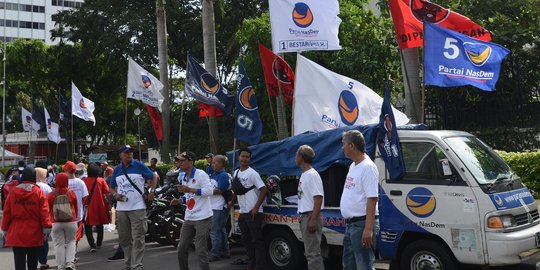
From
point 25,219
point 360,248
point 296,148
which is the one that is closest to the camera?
point 360,248

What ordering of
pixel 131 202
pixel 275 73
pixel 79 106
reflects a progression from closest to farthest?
1. pixel 131 202
2. pixel 275 73
3. pixel 79 106

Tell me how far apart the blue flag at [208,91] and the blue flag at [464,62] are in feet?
19.1

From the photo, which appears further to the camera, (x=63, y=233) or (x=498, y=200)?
(x=63, y=233)

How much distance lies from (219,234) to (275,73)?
4178mm

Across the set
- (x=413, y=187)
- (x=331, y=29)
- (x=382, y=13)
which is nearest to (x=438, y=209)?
(x=413, y=187)

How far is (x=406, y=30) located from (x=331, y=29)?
1.71 meters

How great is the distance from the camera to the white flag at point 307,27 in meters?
10.7

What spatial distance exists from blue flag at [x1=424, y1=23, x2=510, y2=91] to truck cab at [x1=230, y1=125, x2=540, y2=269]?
139 centimetres

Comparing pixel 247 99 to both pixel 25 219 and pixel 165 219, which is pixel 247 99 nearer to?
pixel 165 219

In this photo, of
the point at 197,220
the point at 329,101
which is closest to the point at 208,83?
the point at 329,101

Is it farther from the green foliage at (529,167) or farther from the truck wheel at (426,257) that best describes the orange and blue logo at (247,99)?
the green foliage at (529,167)

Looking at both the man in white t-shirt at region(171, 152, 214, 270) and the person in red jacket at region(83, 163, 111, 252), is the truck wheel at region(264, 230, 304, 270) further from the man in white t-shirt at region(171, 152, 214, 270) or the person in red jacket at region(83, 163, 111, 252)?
the person in red jacket at region(83, 163, 111, 252)

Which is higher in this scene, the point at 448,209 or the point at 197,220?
the point at 448,209

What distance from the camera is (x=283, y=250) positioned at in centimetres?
822
